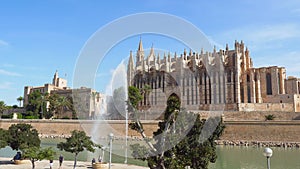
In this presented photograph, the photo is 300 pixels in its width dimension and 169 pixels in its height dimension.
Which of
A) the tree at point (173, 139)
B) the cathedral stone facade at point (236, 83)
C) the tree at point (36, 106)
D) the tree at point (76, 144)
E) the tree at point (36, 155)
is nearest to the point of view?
the tree at point (173, 139)

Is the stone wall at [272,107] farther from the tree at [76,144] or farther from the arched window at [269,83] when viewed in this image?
the tree at [76,144]

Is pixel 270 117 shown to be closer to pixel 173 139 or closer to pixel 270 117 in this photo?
pixel 270 117

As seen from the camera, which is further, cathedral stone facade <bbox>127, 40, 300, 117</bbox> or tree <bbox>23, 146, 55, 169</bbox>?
cathedral stone facade <bbox>127, 40, 300, 117</bbox>

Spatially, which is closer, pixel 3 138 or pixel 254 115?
pixel 3 138

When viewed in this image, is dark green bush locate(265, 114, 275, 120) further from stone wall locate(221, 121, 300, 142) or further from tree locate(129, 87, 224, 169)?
tree locate(129, 87, 224, 169)

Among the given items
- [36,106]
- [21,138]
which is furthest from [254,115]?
[36,106]

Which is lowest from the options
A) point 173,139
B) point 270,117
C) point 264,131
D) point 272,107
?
point 264,131

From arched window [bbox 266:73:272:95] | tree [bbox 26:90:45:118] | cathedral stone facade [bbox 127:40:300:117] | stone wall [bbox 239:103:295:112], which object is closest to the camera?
stone wall [bbox 239:103:295:112]

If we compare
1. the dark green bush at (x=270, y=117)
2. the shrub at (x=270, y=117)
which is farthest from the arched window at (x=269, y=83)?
the shrub at (x=270, y=117)

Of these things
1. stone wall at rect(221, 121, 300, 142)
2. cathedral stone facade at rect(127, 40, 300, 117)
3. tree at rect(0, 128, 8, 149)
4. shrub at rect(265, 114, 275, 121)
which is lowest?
stone wall at rect(221, 121, 300, 142)

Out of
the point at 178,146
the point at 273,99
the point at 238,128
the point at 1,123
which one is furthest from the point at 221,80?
the point at 178,146

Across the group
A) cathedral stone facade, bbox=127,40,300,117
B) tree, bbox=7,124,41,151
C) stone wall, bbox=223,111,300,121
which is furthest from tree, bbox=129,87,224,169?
cathedral stone facade, bbox=127,40,300,117

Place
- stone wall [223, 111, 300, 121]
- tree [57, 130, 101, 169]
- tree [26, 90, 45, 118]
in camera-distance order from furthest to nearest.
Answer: tree [26, 90, 45, 118]
stone wall [223, 111, 300, 121]
tree [57, 130, 101, 169]

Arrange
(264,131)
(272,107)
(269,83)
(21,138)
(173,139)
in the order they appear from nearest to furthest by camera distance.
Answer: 1. (173,139)
2. (21,138)
3. (264,131)
4. (272,107)
5. (269,83)
